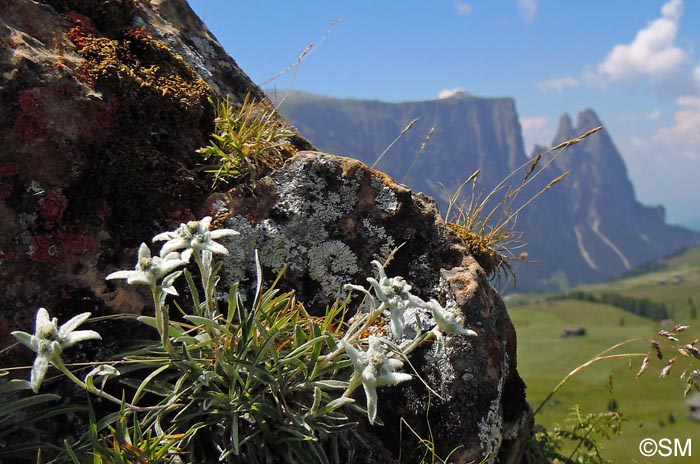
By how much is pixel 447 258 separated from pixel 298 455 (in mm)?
2455

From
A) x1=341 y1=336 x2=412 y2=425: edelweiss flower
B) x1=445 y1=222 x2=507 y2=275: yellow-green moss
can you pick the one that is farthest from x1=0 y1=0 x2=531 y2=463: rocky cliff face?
x1=341 y1=336 x2=412 y2=425: edelweiss flower

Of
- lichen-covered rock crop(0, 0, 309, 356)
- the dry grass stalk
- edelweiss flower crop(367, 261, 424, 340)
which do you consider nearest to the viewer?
edelweiss flower crop(367, 261, 424, 340)

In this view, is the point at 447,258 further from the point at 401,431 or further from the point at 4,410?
the point at 4,410

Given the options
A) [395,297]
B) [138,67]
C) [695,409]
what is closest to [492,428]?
[395,297]

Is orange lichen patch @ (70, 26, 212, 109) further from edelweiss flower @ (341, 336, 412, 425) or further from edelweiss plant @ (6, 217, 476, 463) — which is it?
edelweiss flower @ (341, 336, 412, 425)

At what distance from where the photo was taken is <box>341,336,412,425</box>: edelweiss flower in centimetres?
346

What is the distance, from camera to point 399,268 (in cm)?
545

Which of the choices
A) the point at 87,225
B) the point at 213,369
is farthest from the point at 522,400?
the point at 87,225

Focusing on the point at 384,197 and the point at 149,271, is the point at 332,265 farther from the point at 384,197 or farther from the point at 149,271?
the point at 149,271

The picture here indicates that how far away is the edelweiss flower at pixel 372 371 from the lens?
346 cm

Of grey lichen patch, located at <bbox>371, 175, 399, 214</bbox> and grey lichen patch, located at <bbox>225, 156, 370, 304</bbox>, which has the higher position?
grey lichen patch, located at <bbox>371, 175, 399, 214</bbox>

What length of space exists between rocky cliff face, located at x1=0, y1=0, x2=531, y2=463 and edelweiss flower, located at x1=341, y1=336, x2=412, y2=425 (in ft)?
3.63

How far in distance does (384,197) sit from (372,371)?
2.45m

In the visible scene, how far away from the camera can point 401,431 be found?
4586 millimetres
